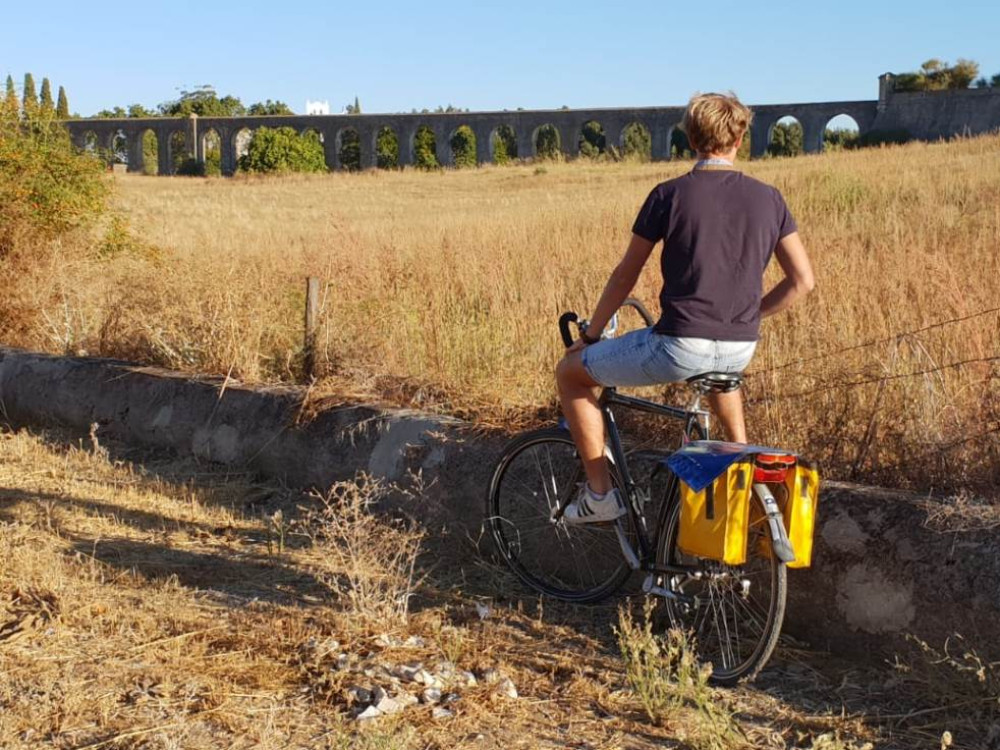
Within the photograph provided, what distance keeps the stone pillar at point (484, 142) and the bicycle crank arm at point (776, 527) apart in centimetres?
7491

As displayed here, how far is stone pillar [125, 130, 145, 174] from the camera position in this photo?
86.2 meters

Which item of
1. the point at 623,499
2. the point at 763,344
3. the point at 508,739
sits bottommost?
the point at 508,739

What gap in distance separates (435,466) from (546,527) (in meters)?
0.72

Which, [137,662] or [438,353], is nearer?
[137,662]

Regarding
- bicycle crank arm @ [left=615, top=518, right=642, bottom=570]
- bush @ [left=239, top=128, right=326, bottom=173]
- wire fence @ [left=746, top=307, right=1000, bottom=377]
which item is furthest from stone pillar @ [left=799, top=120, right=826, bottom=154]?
bicycle crank arm @ [left=615, top=518, right=642, bottom=570]

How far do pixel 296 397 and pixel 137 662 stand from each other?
2435 millimetres

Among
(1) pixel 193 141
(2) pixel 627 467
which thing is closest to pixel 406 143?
(1) pixel 193 141

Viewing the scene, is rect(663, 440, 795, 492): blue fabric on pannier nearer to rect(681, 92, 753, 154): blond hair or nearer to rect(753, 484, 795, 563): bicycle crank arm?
rect(753, 484, 795, 563): bicycle crank arm

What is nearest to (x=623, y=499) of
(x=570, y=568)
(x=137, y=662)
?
(x=570, y=568)

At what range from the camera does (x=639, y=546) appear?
437 centimetres

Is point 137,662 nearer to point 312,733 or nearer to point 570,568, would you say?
point 312,733

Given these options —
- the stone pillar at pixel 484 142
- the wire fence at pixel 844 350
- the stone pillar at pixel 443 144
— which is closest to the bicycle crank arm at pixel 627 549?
the wire fence at pixel 844 350

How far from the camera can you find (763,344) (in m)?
5.70

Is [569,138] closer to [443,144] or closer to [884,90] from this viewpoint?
[443,144]
